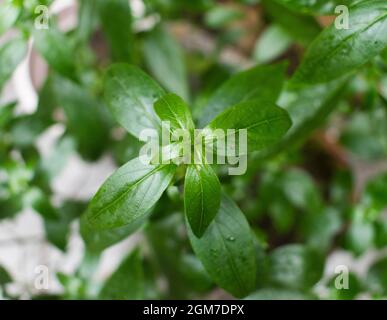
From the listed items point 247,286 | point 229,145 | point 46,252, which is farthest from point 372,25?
point 46,252

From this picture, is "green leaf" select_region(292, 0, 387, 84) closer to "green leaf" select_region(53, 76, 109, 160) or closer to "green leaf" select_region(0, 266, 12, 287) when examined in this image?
"green leaf" select_region(53, 76, 109, 160)

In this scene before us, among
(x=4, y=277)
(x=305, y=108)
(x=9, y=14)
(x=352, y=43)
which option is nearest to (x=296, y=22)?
(x=305, y=108)

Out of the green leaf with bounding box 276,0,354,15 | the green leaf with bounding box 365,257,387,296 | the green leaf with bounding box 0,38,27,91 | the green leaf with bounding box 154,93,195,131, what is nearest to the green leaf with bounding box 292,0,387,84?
the green leaf with bounding box 276,0,354,15

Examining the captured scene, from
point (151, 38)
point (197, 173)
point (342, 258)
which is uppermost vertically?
point (151, 38)

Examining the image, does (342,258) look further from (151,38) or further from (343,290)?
(151,38)

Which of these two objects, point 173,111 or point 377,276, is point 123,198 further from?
point 377,276
